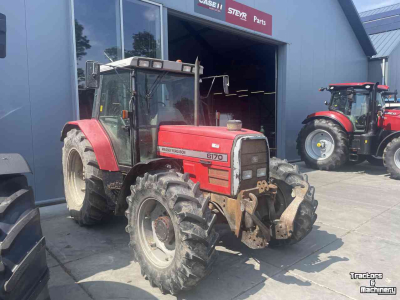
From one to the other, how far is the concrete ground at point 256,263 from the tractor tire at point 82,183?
0.24 meters

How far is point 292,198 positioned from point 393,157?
5826 mm

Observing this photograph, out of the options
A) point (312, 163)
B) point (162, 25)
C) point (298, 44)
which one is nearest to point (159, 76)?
point (162, 25)

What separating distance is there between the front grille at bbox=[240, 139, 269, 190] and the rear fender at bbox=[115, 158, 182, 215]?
31.3 inches

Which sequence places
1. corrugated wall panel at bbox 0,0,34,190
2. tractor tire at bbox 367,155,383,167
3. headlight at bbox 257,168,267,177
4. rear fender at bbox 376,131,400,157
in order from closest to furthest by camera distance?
headlight at bbox 257,168,267,177 < corrugated wall panel at bbox 0,0,34,190 < rear fender at bbox 376,131,400,157 < tractor tire at bbox 367,155,383,167

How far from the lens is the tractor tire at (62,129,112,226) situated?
417 cm

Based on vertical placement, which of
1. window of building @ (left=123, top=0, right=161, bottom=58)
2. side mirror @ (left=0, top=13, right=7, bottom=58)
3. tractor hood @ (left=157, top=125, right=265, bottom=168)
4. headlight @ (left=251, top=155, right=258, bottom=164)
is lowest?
headlight @ (left=251, top=155, right=258, bottom=164)

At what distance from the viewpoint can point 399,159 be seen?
26.6 feet

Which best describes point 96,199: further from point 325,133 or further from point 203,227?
point 325,133

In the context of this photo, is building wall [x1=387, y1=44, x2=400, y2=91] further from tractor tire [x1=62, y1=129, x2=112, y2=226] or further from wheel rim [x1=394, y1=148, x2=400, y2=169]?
tractor tire [x1=62, y1=129, x2=112, y2=226]

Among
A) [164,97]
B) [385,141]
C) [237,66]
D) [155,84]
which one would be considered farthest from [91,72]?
[237,66]

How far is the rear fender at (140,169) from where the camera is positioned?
353cm

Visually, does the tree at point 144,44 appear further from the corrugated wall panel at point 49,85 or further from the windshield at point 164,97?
the windshield at point 164,97

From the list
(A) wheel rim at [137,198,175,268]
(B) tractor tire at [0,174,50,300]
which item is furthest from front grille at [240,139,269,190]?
(B) tractor tire at [0,174,50,300]

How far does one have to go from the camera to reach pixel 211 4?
7.93 m
